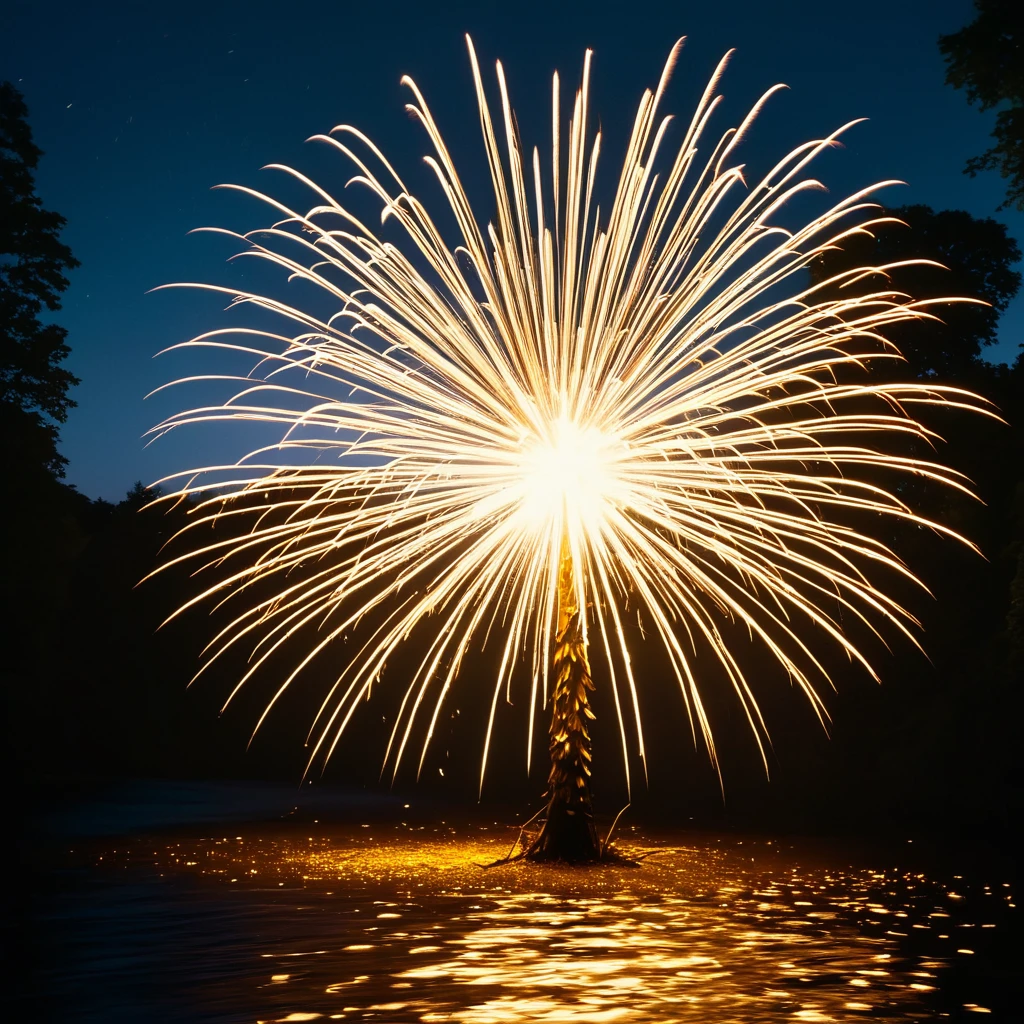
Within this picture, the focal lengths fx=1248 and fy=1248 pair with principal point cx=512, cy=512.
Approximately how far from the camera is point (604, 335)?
20.5 metres

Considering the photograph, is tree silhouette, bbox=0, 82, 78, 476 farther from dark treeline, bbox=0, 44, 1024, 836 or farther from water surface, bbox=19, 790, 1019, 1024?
water surface, bbox=19, 790, 1019, 1024

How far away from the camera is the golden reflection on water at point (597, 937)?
481 inches

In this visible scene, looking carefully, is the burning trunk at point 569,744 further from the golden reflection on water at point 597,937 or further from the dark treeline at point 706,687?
the dark treeline at point 706,687

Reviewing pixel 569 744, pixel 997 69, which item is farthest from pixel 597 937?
pixel 997 69

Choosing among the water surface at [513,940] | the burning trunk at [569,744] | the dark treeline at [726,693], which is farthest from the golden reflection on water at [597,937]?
the dark treeline at [726,693]

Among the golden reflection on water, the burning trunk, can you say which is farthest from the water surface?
the burning trunk

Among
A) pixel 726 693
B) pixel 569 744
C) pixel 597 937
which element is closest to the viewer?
pixel 597 937

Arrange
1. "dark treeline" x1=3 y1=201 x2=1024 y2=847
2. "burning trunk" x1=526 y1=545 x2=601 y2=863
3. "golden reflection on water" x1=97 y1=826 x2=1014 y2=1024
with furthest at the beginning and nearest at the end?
"dark treeline" x1=3 y1=201 x2=1024 y2=847 → "burning trunk" x1=526 y1=545 x2=601 y2=863 → "golden reflection on water" x1=97 y1=826 x2=1014 y2=1024

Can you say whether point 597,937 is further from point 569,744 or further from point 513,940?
point 569,744

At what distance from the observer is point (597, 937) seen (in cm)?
1580

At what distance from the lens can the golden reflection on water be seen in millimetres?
12211

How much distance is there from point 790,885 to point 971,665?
824 inches

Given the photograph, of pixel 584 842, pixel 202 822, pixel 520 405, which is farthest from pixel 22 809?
pixel 520 405

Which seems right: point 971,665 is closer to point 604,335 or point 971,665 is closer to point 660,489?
point 660,489
